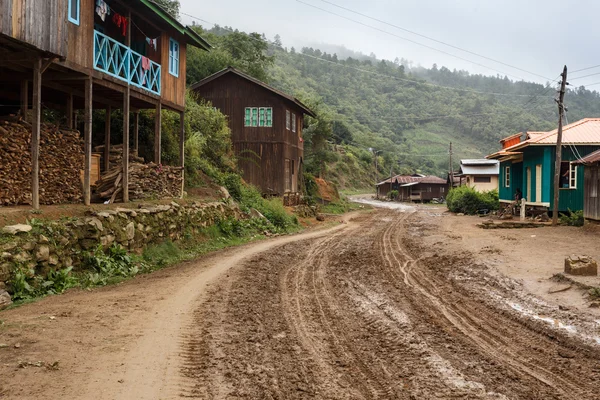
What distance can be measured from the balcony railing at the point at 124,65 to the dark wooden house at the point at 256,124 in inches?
515

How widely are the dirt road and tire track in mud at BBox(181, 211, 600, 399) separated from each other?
0.02 m

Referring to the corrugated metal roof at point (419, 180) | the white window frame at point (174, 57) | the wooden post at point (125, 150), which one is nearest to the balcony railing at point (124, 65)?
the wooden post at point (125, 150)

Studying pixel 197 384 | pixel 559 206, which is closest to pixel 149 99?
pixel 197 384

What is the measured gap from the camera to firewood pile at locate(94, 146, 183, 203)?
16219 mm

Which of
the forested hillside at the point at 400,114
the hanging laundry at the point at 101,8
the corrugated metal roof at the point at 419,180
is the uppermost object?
the forested hillside at the point at 400,114

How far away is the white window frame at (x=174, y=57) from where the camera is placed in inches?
763

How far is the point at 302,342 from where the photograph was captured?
6480mm

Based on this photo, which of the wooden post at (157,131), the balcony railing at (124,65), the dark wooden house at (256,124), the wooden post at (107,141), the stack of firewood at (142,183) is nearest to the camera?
the balcony railing at (124,65)

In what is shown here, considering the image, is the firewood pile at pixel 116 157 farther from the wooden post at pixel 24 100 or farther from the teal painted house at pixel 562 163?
the teal painted house at pixel 562 163

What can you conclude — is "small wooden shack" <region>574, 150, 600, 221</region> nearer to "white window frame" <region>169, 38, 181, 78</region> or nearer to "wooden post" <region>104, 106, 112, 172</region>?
"white window frame" <region>169, 38, 181, 78</region>

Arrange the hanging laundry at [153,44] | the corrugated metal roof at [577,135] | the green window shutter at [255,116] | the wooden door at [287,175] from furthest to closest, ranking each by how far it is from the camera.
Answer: the wooden door at [287,175], the green window shutter at [255,116], the corrugated metal roof at [577,135], the hanging laundry at [153,44]

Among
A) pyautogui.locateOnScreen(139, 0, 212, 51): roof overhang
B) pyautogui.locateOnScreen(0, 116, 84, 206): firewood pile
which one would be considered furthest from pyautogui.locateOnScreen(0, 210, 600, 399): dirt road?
pyautogui.locateOnScreen(139, 0, 212, 51): roof overhang

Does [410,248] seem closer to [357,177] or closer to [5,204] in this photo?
[5,204]

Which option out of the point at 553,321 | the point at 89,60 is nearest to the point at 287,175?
the point at 89,60
